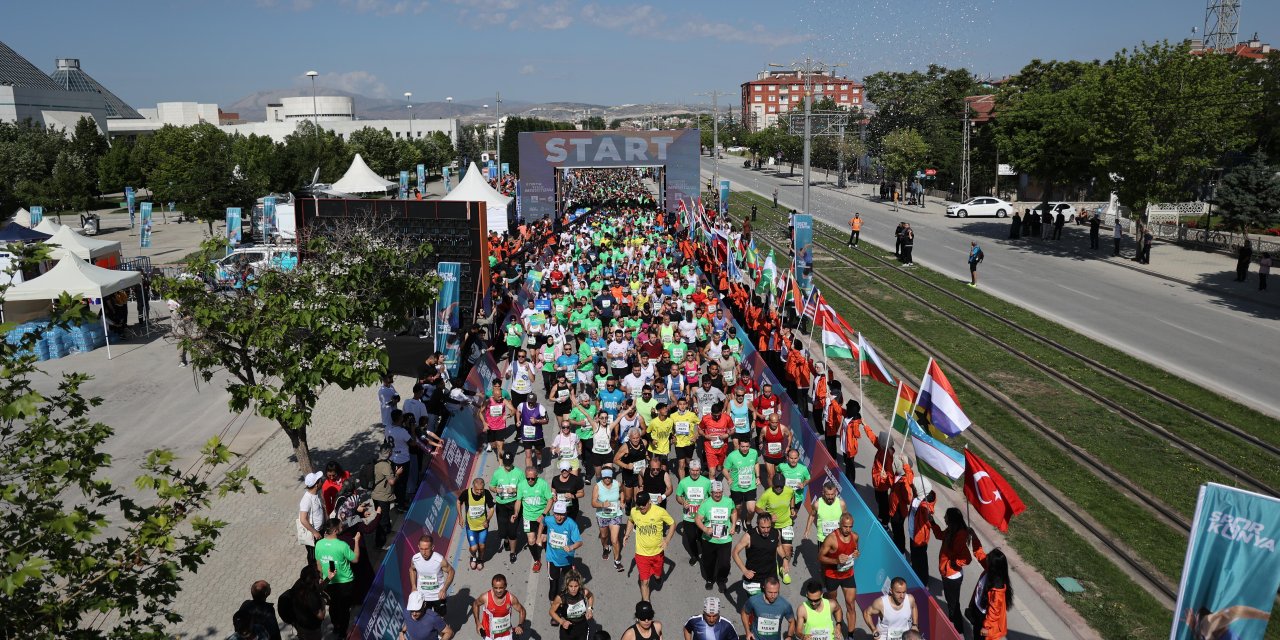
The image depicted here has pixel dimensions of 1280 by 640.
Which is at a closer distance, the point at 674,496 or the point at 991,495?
the point at 991,495

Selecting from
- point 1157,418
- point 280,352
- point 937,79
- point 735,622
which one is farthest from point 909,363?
point 937,79

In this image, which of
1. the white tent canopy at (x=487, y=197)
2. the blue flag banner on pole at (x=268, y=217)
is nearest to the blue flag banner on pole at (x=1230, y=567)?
the white tent canopy at (x=487, y=197)

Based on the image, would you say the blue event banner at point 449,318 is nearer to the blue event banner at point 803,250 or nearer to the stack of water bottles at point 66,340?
the blue event banner at point 803,250

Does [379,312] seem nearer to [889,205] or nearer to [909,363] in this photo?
[909,363]

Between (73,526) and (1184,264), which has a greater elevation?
(73,526)

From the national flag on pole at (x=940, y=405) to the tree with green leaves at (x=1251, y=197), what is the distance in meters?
32.2

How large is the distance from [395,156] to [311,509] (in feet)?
271

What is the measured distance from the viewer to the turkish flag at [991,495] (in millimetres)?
8320

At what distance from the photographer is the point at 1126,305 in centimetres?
→ 2552

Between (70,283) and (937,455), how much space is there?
22.2 m

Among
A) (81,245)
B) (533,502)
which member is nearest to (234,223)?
(81,245)

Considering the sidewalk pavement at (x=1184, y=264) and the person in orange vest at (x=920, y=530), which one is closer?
the person in orange vest at (x=920, y=530)

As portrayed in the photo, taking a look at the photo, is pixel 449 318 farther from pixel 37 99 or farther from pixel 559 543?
pixel 37 99

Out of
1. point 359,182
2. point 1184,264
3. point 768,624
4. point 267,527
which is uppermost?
point 359,182
